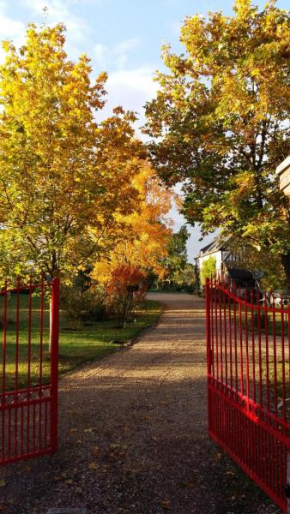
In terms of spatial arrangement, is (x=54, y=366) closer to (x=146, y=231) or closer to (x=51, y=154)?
(x=51, y=154)

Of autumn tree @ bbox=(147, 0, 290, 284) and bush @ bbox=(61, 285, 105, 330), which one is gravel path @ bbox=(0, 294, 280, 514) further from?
bush @ bbox=(61, 285, 105, 330)

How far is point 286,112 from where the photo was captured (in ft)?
31.9

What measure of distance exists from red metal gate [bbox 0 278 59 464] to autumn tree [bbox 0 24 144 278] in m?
1.53

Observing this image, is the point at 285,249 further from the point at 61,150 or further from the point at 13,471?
the point at 13,471

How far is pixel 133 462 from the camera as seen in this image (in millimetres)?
5602

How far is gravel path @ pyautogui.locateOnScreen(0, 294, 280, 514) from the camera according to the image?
4.57m

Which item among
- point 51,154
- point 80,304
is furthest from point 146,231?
point 51,154

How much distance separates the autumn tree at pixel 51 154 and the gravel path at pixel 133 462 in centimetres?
393

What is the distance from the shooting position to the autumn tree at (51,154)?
407 inches

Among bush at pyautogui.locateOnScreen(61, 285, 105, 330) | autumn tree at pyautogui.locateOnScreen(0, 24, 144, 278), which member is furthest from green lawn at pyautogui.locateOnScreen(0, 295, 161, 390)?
autumn tree at pyautogui.locateOnScreen(0, 24, 144, 278)

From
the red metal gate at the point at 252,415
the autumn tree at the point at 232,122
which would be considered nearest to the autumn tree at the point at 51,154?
the autumn tree at the point at 232,122

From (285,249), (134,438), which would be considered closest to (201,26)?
(285,249)

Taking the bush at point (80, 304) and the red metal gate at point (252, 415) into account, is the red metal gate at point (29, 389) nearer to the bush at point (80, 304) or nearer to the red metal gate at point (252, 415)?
the bush at point (80, 304)

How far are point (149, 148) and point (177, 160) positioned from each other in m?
0.98
